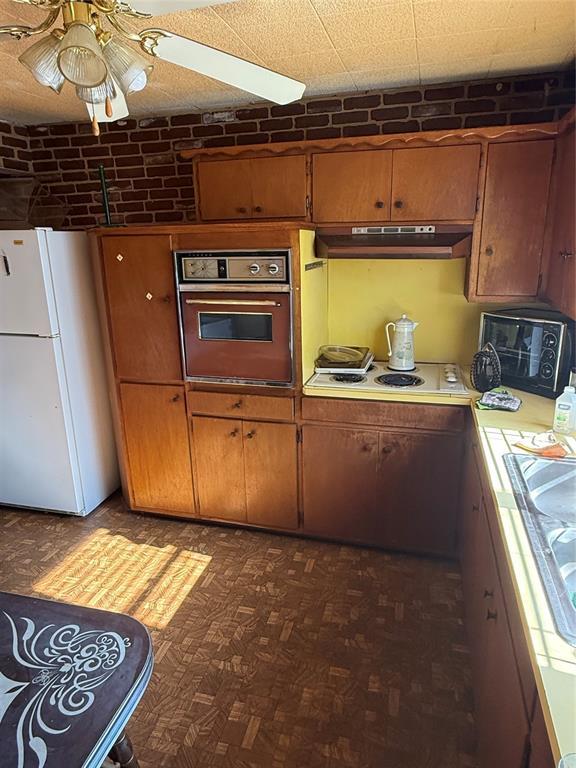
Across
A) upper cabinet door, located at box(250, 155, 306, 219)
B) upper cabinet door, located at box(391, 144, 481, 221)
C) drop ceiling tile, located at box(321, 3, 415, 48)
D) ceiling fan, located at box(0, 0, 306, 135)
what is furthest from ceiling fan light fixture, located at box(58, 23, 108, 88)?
upper cabinet door, located at box(391, 144, 481, 221)

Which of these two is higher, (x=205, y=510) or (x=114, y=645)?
(x=114, y=645)

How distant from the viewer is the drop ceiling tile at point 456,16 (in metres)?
1.59

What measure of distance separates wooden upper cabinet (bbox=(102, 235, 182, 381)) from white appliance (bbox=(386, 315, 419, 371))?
1.17 m

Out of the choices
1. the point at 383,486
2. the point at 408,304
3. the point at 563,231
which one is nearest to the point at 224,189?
the point at 408,304

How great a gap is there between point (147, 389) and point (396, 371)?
1.38m

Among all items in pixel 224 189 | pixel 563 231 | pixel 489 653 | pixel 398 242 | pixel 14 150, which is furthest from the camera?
pixel 14 150

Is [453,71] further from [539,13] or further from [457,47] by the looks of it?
[539,13]

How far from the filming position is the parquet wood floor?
1.68m

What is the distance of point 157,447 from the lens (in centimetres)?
287

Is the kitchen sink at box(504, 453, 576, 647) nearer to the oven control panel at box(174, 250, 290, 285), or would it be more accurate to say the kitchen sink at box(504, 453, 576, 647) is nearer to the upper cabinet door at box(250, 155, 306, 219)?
the oven control panel at box(174, 250, 290, 285)

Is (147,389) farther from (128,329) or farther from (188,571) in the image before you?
(188,571)

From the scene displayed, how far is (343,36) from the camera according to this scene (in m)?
1.83

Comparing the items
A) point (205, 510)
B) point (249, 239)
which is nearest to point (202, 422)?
point (205, 510)

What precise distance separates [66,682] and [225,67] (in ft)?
5.28
